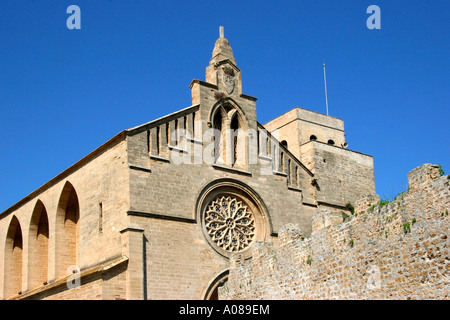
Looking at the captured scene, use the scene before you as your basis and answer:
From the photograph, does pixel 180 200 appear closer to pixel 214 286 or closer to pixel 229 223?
pixel 229 223

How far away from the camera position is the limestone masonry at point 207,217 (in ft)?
49.2

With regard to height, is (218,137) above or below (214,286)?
above

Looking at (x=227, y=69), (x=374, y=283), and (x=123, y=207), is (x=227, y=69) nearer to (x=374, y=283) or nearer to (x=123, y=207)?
(x=123, y=207)

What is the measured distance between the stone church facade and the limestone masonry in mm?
46

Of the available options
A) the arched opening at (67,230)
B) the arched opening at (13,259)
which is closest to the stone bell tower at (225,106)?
the arched opening at (67,230)

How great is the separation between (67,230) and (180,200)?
240 inches

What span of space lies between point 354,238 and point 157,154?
35.1ft

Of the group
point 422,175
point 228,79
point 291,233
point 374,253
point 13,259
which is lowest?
point 374,253

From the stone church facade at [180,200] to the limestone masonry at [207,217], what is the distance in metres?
0.05

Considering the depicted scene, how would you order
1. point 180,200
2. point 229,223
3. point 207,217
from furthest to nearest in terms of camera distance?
point 229,223
point 207,217
point 180,200

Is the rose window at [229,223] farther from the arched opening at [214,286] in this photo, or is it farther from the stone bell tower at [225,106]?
the stone bell tower at [225,106]

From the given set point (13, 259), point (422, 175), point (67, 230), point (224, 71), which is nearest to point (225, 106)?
point (224, 71)

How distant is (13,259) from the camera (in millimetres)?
31125

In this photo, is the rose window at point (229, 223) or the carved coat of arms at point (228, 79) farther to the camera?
the carved coat of arms at point (228, 79)
